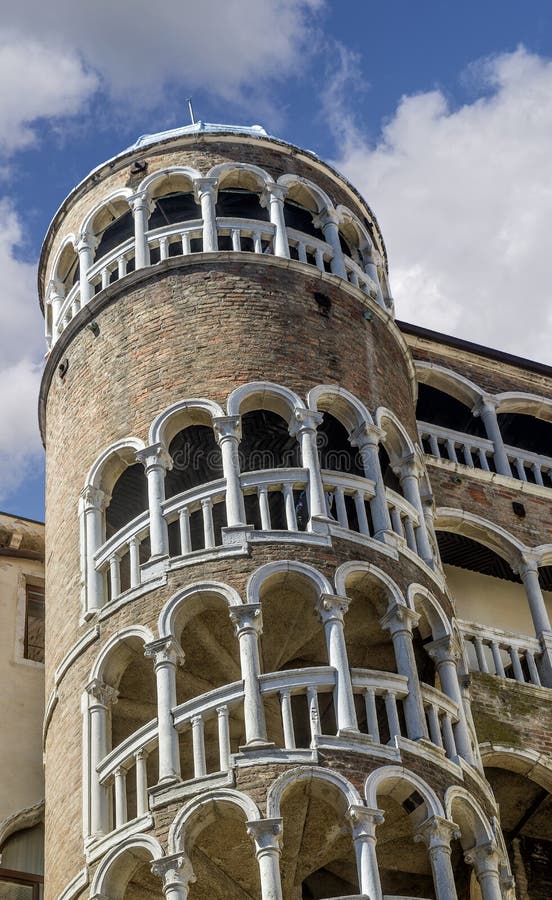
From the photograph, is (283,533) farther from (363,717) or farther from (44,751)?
(44,751)

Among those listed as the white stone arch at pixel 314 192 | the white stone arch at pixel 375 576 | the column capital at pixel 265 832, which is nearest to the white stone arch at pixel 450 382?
the white stone arch at pixel 314 192

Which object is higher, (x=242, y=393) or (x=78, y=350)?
(x=78, y=350)

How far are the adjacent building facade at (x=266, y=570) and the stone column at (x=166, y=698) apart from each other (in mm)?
30

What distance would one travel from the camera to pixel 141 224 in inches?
898

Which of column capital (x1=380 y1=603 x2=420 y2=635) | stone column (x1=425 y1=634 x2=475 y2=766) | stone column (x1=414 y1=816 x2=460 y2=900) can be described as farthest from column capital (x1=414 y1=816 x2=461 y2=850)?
column capital (x1=380 y1=603 x2=420 y2=635)

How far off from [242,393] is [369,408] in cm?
203

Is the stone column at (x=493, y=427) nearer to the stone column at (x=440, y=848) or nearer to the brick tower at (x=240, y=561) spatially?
the brick tower at (x=240, y=561)

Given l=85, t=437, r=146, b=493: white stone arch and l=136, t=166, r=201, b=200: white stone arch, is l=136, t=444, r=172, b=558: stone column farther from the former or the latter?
l=136, t=166, r=201, b=200: white stone arch

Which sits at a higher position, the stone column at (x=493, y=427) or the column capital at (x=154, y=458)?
the stone column at (x=493, y=427)

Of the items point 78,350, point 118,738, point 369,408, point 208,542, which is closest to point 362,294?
point 369,408

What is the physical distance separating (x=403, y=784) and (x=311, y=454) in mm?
4569

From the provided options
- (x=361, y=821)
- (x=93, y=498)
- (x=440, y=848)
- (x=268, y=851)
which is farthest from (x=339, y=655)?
(x=93, y=498)

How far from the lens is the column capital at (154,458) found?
64.1ft

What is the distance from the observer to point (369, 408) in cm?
2102
